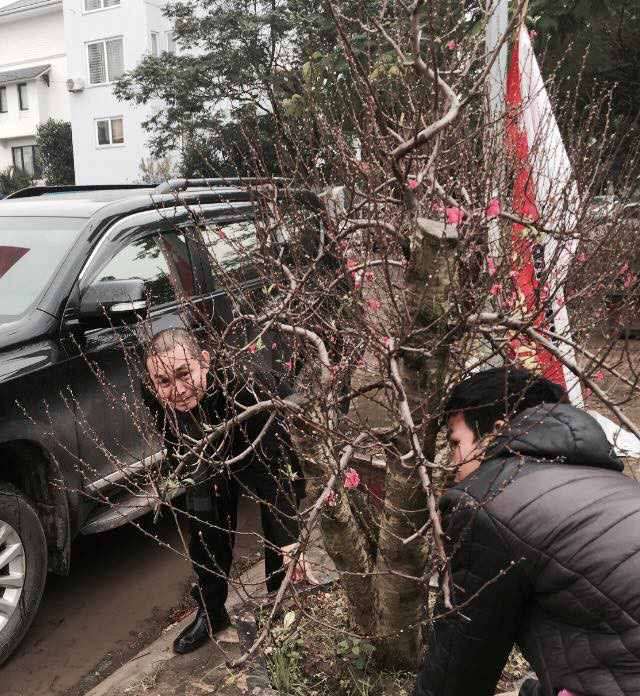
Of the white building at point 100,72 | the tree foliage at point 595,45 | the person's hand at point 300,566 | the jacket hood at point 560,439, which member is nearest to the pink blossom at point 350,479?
the person's hand at point 300,566

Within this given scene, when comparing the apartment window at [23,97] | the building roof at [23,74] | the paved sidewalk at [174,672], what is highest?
the building roof at [23,74]

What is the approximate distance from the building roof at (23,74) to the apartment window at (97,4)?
6.37 meters

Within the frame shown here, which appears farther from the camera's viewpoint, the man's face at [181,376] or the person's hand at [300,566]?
the man's face at [181,376]

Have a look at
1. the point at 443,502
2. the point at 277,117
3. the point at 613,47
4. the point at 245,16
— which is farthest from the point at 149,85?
the point at 443,502

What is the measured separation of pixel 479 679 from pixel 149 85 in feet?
81.9

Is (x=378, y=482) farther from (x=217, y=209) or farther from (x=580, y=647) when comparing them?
(x=217, y=209)

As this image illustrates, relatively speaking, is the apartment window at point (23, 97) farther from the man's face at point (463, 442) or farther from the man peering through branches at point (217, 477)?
the man's face at point (463, 442)

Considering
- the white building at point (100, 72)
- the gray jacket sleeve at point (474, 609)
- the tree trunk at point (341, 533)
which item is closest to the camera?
the gray jacket sleeve at point (474, 609)

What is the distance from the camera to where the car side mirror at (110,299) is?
3.43 meters

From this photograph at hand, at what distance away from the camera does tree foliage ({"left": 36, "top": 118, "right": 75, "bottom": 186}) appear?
34.7m

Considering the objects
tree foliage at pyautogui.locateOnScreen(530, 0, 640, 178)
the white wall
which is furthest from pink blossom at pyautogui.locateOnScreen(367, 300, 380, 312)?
the white wall

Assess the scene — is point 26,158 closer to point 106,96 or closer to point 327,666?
point 106,96

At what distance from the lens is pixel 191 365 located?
2850 mm

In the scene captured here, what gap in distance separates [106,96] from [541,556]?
1360 inches
